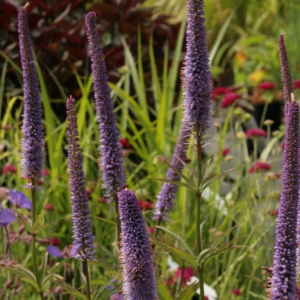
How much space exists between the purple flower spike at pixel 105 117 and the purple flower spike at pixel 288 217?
75 cm

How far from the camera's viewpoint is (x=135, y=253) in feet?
5.46

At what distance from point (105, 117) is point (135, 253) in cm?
72

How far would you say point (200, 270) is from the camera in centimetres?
225

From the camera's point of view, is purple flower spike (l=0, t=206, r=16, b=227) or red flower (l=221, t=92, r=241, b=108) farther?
red flower (l=221, t=92, r=241, b=108)

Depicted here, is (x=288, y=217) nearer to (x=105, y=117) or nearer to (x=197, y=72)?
(x=197, y=72)

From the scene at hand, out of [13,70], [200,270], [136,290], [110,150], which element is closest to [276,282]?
[136,290]

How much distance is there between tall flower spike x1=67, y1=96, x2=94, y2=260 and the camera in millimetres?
1950

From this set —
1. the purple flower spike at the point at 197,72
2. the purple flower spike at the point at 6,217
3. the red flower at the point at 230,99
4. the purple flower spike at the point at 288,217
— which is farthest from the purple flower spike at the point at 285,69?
the red flower at the point at 230,99

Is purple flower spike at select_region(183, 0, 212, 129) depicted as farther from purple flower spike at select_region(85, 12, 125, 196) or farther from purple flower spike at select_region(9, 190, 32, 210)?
purple flower spike at select_region(9, 190, 32, 210)

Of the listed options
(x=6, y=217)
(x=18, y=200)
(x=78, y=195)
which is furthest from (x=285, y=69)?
(x=18, y=200)

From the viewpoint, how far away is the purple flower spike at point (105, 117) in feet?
7.12

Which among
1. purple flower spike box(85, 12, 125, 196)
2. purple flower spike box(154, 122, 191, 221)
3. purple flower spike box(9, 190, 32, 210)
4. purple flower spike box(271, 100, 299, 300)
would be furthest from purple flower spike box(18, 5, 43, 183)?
purple flower spike box(271, 100, 299, 300)

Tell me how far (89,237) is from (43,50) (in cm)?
401

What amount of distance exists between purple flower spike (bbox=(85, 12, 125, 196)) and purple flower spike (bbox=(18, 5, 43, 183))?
0.25 metres
